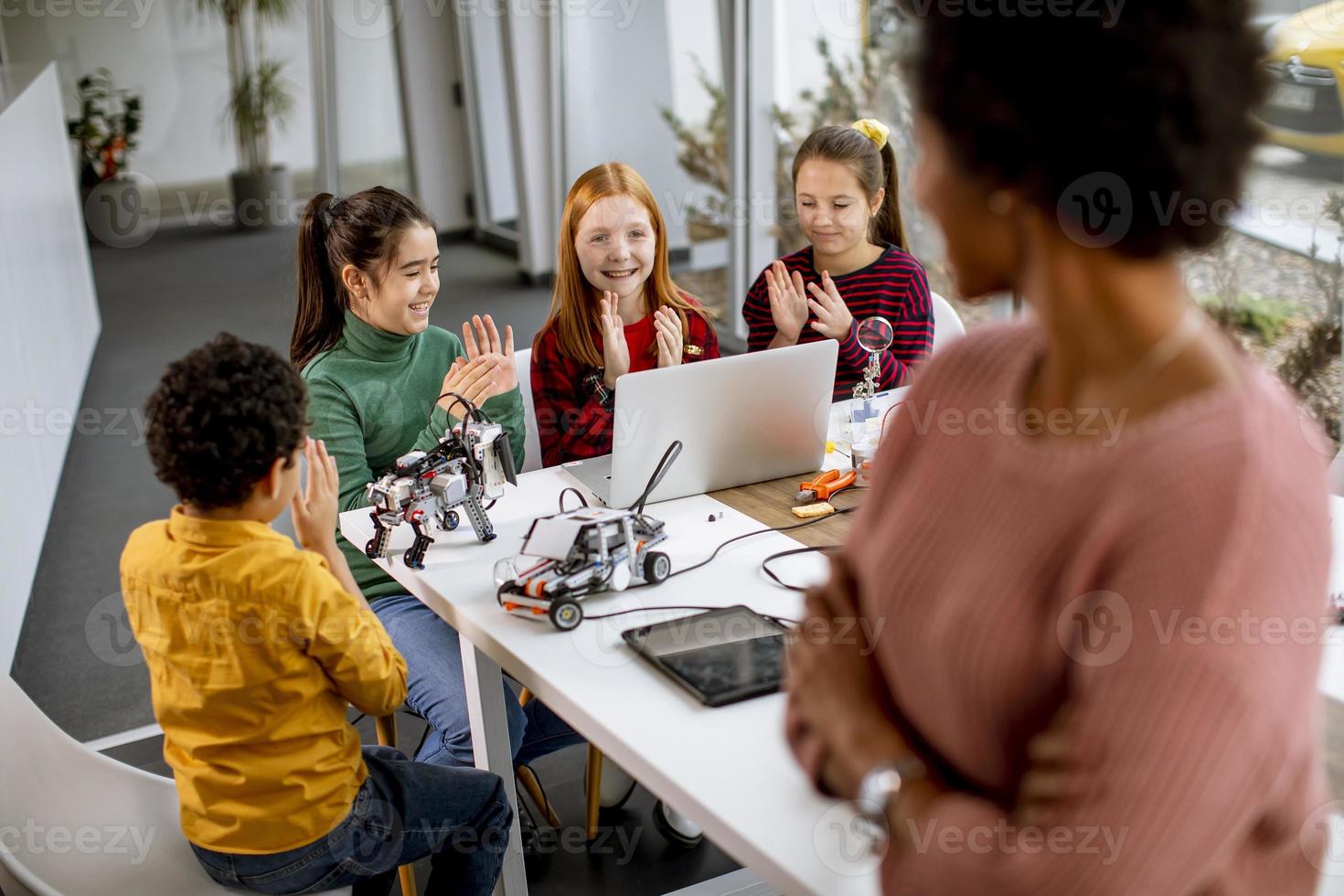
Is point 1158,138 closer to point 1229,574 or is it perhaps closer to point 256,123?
point 1229,574

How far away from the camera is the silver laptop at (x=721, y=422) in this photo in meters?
1.94

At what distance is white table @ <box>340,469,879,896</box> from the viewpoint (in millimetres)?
1206

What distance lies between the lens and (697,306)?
2764mm

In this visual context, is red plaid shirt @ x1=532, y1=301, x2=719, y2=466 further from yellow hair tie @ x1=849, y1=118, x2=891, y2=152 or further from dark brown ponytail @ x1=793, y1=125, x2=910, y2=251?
yellow hair tie @ x1=849, y1=118, x2=891, y2=152

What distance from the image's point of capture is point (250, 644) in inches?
58.7

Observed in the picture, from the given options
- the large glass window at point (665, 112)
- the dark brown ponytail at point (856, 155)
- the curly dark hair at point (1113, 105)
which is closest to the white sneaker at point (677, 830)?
the dark brown ponytail at point (856, 155)

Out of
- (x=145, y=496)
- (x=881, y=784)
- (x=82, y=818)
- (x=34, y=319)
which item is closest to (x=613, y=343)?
(x=82, y=818)

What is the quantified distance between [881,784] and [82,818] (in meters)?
1.19

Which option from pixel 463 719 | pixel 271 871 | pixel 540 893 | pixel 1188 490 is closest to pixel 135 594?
pixel 271 871

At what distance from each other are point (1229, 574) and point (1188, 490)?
55 millimetres

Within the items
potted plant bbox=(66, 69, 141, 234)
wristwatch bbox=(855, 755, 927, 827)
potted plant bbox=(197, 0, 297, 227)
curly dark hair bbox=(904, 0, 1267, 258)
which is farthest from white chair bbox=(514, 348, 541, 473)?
potted plant bbox=(66, 69, 141, 234)

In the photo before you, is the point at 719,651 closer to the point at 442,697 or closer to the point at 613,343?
the point at 442,697

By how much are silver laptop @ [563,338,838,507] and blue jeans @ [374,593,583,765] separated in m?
0.37

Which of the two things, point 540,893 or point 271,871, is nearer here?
point 271,871
